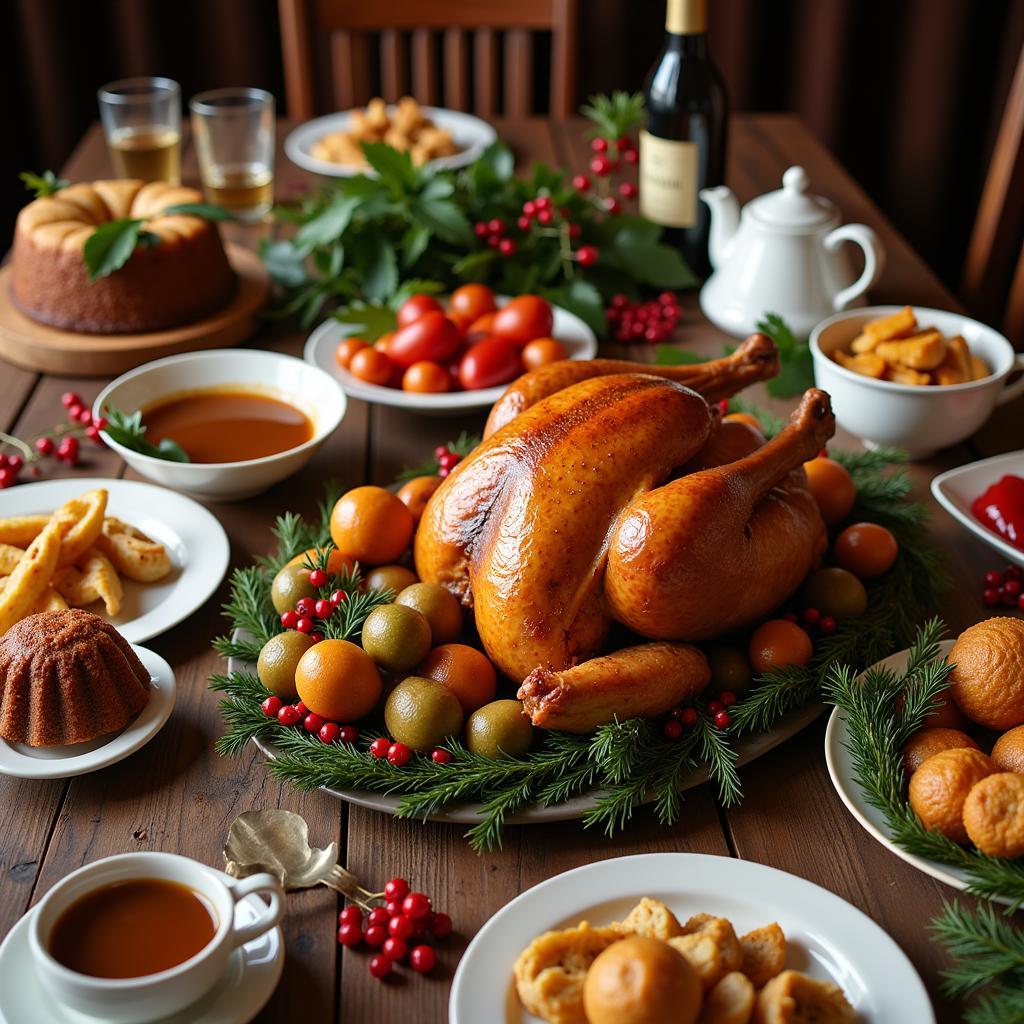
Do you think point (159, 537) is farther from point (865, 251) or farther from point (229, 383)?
point (865, 251)

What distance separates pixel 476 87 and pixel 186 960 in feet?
8.66

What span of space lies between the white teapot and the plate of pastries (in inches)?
28.7

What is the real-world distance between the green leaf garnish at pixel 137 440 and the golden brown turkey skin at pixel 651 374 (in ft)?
1.41

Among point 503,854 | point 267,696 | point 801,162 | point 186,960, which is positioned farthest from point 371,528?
point 801,162

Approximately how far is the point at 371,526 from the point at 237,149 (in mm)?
1296

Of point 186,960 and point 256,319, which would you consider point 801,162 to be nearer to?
point 256,319

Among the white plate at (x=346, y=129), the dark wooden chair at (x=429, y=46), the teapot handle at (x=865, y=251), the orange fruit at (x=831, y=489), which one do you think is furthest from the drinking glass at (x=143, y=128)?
the orange fruit at (x=831, y=489)

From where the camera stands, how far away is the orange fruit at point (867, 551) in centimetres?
124

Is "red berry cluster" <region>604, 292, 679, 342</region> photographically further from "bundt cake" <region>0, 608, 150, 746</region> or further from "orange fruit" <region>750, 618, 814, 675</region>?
"bundt cake" <region>0, 608, 150, 746</region>

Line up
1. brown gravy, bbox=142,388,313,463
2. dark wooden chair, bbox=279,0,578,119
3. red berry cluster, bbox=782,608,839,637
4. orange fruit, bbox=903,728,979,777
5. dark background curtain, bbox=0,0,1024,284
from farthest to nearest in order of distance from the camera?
dark background curtain, bbox=0,0,1024,284
dark wooden chair, bbox=279,0,578,119
brown gravy, bbox=142,388,313,463
red berry cluster, bbox=782,608,839,637
orange fruit, bbox=903,728,979,777

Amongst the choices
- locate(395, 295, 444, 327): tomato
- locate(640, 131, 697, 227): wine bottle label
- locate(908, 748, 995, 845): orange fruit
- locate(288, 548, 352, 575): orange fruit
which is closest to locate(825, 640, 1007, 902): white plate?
locate(908, 748, 995, 845): orange fruit

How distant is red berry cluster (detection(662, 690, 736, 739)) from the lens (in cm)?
103

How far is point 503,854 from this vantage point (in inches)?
38.0

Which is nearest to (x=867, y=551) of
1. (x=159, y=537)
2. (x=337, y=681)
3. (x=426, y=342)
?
(x=337, y=681)
